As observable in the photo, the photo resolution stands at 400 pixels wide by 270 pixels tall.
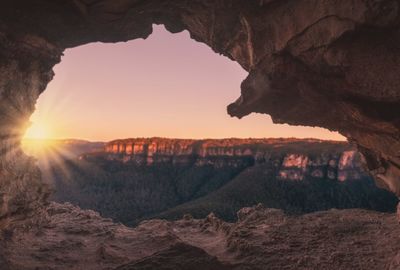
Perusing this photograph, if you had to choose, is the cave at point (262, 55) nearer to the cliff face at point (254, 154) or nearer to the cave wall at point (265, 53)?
the cave wall at point (265, 53)

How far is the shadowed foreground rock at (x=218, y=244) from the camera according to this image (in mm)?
10516

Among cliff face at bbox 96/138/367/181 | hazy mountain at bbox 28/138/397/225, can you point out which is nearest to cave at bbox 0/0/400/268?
hazy mountain at bbox 28/138/397/225

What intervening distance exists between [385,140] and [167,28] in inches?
369

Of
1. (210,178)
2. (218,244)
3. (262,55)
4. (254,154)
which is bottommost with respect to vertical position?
(210,178)

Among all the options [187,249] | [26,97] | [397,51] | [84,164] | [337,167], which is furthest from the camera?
[84,164]

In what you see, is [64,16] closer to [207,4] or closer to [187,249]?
[207,4]

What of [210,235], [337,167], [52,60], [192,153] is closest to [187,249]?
[210,235]

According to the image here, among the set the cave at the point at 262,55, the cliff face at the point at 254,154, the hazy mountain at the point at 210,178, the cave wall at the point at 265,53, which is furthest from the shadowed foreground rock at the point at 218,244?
the cliff face at the point at 254,154

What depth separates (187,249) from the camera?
11094 millimetres

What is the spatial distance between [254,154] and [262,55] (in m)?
94.7

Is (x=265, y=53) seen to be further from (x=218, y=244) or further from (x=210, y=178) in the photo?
(x=210, y=178)

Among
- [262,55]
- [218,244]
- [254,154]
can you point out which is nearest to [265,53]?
[262,55]

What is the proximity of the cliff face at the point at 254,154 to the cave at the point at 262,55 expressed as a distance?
72.7 meters

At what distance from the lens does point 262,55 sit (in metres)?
12.0
